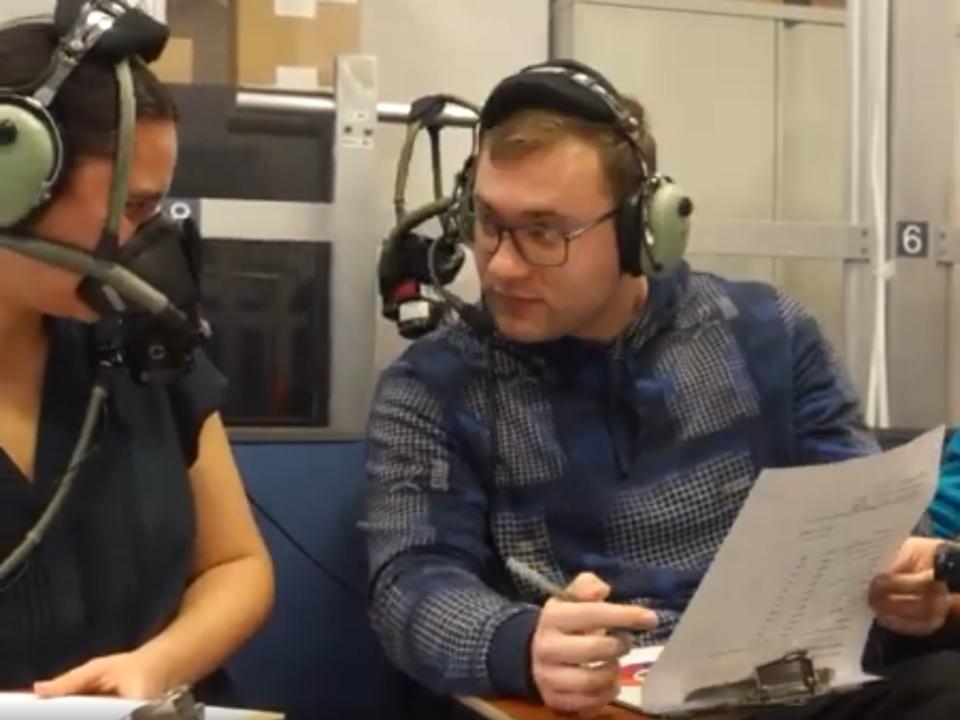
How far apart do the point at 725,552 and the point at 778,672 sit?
0.68 feet

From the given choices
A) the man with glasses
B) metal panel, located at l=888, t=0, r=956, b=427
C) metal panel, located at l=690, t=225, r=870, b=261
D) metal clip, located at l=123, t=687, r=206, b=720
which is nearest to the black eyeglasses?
the man with glasses

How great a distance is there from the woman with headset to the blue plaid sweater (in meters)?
0.19

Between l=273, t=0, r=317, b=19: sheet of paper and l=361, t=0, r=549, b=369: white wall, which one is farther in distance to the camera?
l=361, t=0, r=549, b=369: white wall

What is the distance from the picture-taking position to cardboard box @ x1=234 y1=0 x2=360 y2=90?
2188mm

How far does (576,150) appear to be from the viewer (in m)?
1.48

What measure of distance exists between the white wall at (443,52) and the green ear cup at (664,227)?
94 cm

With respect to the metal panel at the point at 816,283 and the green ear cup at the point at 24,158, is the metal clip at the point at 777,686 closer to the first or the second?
the green ear cup at the point at 24,158

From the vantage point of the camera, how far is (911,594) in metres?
1.32

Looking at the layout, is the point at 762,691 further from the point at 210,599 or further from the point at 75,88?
the point at 75,88

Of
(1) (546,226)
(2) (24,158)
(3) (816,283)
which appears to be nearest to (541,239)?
(1) (546,226)

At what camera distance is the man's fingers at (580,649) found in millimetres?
1121

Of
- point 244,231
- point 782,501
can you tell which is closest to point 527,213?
point 782,501

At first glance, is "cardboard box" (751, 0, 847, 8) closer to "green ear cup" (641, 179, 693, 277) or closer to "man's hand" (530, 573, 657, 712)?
"green ear cup" (641, 179, 693, 277)

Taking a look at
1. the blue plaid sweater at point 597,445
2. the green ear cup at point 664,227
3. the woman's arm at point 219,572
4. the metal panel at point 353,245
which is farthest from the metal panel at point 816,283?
the woman's arm at point 219,572
